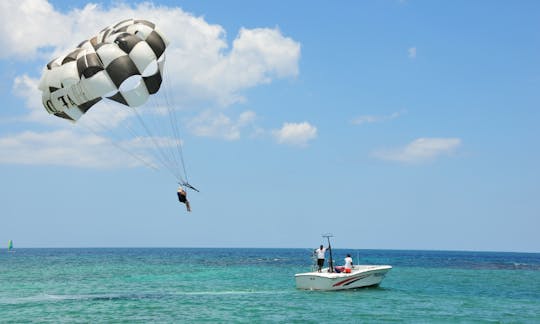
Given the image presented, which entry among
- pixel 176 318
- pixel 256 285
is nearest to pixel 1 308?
pixel 176 318

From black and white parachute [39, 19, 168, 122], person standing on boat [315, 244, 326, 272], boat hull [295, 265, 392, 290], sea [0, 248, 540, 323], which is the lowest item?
sea [0, 248, 540, 323]

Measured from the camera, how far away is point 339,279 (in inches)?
1041

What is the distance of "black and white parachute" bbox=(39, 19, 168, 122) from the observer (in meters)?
19.8

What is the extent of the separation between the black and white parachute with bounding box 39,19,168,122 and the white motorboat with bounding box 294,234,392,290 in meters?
11.6

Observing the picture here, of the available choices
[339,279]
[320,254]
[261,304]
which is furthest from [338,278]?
[261,304]

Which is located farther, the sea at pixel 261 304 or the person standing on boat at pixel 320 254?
the person standing on boat at pixel 320 254

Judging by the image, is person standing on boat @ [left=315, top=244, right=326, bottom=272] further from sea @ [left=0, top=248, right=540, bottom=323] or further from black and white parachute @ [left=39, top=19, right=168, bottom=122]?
black and white parachute @ [left=39, top=19, right=168, bottom=122]

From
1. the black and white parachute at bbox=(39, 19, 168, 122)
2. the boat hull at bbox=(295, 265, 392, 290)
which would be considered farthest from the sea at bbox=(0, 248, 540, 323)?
the black and white parachute at bbox=(39, 19, 168, 122)

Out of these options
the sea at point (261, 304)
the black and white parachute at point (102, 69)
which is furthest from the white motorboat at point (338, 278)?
the black and white parachute at point (102, 69)

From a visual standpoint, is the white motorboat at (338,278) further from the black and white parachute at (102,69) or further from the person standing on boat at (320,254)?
the black and white parachute at (102,69)

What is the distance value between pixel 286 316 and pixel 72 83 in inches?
438

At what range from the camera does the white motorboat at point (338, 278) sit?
2640cm

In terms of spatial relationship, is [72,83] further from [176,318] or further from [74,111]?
[176,318]

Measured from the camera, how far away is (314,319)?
1984 cm
